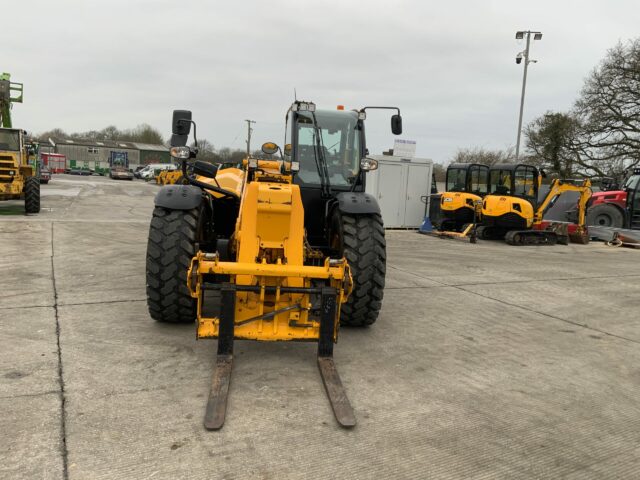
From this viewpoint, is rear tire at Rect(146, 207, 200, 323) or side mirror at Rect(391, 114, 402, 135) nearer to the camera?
rear tire at Rect(146, 207, 200, 323)

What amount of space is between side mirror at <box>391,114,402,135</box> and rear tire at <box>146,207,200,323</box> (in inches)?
108

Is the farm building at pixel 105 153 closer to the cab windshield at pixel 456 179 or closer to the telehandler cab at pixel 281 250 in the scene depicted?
the cab windshield at pixel 456 179

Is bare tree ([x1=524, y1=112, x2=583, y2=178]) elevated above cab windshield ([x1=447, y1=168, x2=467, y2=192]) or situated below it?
above

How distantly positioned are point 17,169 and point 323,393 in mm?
13994

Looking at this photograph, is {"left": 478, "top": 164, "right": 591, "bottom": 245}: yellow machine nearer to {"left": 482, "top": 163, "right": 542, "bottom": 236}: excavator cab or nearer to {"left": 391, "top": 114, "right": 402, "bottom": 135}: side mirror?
{"left": 482, "top": 163, "right": 542, "bottom": 236}: excavator cab

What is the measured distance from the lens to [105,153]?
75.2 m

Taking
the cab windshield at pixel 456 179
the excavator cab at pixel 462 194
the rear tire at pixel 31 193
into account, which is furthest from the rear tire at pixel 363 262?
the cab windshield at pixel 456 179

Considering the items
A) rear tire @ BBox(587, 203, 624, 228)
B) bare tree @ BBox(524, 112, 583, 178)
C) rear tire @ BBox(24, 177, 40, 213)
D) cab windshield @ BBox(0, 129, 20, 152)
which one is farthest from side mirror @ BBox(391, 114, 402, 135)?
bare tree @ BBox(524, 112, 583, 178)

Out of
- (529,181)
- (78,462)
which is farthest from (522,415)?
(529,181)

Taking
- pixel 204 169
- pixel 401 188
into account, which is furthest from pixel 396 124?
pixel 401 188

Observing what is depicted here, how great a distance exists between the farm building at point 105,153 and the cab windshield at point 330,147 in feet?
199

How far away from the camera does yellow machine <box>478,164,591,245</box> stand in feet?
46.3

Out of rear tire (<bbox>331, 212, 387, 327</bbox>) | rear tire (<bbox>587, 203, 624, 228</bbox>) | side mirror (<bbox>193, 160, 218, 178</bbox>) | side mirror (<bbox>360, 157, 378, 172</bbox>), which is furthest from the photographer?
rear tire (<bbox>587, 203, 624, 228</bbox>)

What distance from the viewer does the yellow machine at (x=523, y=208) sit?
46.3 ft
